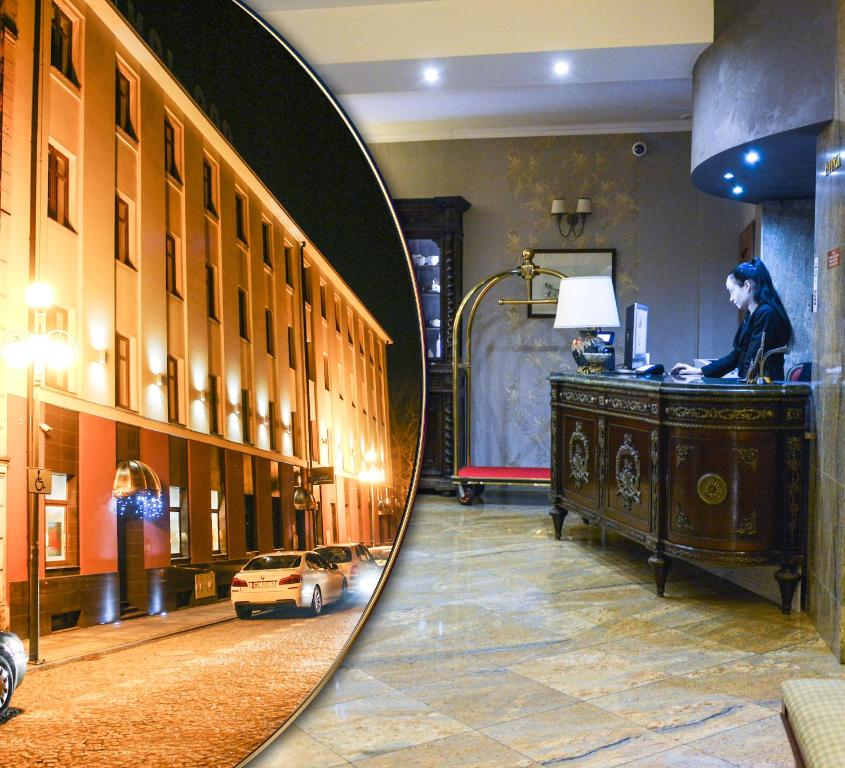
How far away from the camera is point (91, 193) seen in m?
0.29

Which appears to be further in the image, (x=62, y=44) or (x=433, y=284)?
(x=433, y=284)

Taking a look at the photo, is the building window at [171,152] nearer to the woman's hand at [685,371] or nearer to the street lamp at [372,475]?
the street lamp at [372,475]

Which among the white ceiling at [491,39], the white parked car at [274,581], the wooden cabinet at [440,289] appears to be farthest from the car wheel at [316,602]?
the wooden cabinet at [440,289]

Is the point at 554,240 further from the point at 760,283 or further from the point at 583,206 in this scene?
the point at 760,283

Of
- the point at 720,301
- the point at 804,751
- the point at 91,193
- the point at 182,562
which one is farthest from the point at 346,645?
the point at 720,301

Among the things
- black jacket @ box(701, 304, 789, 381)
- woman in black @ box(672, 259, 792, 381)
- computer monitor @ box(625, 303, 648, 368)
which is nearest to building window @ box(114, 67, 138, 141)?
black jacket @ box(701, 304, 789, 381)

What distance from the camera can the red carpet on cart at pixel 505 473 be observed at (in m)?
5.62

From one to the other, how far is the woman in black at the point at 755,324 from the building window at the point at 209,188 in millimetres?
3709

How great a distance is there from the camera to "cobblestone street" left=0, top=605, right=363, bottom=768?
0.28m

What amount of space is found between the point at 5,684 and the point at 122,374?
4.1 inches

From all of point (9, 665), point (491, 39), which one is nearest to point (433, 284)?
point (491, 39)

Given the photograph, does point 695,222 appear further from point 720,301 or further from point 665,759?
point 665,759

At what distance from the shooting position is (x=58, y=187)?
0.90 ft

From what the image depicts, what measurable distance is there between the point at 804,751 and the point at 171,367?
1274 millimetres
